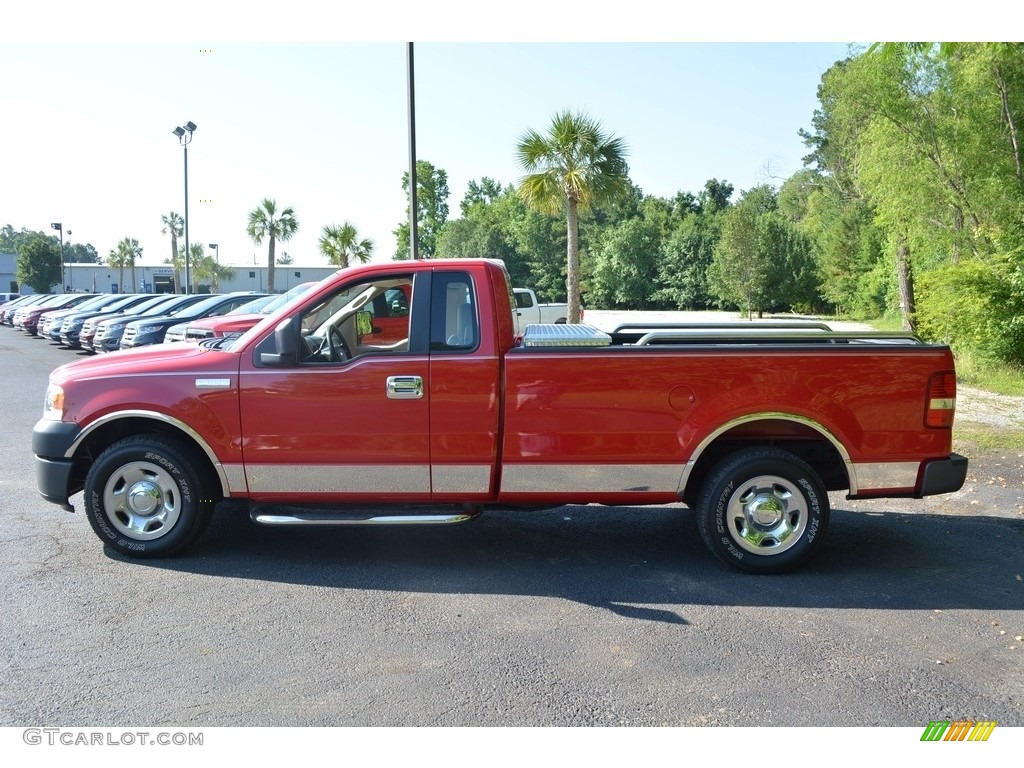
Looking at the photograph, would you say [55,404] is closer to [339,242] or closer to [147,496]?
[147,496]

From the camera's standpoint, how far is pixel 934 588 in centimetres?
540

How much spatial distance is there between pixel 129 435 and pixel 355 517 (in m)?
1.75

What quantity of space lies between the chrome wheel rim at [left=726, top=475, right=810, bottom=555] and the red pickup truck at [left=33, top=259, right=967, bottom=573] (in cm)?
1

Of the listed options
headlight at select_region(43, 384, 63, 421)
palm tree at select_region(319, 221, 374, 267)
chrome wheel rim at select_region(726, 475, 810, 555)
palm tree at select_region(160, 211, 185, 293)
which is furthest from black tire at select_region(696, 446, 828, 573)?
palm tree at select_region(160, 211, 185, 293)

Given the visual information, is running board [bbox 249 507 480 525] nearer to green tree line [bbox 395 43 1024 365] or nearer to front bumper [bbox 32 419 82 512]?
front bumper [bbox 32 419 82 512]

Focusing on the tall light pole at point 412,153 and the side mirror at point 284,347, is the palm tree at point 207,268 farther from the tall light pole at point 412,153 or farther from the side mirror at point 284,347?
the side mirror at point 284,347

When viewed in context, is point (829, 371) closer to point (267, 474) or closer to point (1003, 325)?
point (267, 474)

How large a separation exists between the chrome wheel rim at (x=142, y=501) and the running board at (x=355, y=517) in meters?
0.61

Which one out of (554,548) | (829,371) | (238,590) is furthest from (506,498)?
(829,371)

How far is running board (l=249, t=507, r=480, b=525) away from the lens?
546 cm

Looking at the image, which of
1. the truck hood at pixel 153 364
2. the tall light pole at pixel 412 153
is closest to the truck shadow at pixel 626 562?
the truck hood at pixel 153 364

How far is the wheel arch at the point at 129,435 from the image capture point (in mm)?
5668

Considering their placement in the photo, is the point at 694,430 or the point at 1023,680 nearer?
the point at 1023,680

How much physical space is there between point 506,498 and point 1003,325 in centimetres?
1219
